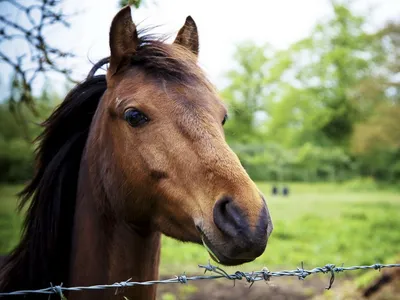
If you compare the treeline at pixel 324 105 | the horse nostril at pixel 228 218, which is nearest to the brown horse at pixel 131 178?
the horse nostril at pixel 228 218

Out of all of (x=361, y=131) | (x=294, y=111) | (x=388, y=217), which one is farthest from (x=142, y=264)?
(x=294, y=111)

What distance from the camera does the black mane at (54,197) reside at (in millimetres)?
1853

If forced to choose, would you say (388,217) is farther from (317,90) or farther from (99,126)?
(99,126)

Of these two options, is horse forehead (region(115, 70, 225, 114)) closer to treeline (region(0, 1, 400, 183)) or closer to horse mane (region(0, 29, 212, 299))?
horse mane (region(0, 29, 212, 299))

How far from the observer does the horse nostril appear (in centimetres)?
125

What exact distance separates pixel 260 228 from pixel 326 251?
8.62 meters

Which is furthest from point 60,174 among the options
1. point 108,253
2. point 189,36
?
point 189,36

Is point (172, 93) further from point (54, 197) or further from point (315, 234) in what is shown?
point (315, 234)

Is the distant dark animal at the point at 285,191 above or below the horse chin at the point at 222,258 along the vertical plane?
above

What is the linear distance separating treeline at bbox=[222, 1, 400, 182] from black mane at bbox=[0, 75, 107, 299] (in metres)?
13.1

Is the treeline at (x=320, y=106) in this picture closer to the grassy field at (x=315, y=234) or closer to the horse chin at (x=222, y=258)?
the grassy field at (x=315, y=234)

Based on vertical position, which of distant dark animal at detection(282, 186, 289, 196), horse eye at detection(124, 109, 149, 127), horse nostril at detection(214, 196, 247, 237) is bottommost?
horse nostril at detection(214, 196, 247, 237)

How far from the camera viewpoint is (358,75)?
21.5m

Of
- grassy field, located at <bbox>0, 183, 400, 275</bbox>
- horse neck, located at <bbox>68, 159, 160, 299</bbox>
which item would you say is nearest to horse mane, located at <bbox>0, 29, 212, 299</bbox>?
horse neck, located at <bbox>68, 159, 160, 299</bbox>
